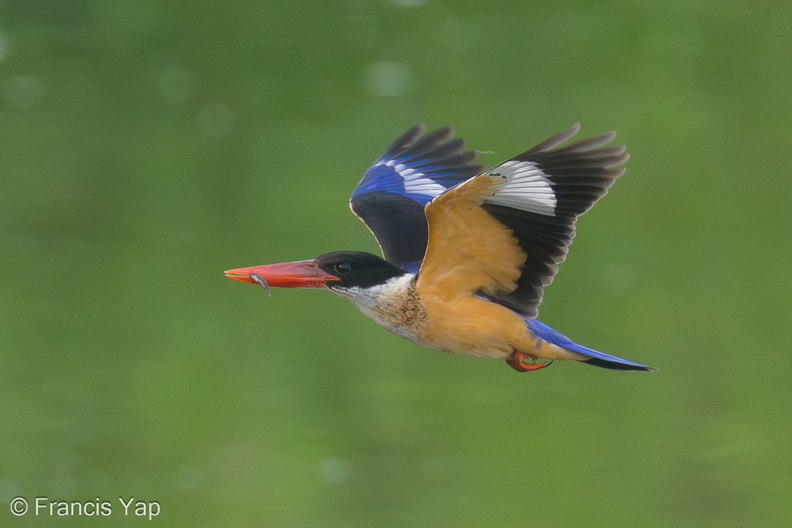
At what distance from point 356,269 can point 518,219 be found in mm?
444

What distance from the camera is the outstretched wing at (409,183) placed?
373 centimetres

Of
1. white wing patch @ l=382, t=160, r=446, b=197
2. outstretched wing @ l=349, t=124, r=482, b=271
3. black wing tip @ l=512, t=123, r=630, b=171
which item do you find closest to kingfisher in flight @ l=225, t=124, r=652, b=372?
black wing tip @ l=512, t=123, r=630, b=171

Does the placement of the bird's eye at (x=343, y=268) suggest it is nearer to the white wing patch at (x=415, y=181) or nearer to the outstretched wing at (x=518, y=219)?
the outstretched wing at (x=518, y=219)

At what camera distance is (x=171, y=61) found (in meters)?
6.82

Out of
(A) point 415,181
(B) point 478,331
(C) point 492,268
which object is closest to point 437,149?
(A) point 415,181

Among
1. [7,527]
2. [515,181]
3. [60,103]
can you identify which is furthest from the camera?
[60,103]

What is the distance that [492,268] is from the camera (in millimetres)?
3213

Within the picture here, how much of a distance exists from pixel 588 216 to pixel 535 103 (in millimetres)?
751

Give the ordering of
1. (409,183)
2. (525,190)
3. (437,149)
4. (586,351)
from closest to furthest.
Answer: (525,190), (586,351), (409,183), (437,149)

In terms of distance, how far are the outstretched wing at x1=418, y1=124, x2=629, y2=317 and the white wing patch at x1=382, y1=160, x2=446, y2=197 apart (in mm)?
1015

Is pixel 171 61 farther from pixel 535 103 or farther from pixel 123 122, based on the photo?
pixel 535 103

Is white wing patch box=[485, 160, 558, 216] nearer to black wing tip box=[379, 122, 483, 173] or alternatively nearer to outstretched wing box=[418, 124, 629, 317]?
outstretched wing box=[418, 124, 629, 317]

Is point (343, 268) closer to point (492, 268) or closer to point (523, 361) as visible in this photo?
point (492, 268)

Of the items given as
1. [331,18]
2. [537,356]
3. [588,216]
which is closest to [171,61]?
[331,18]
